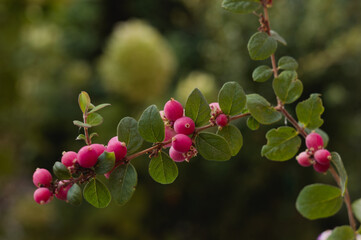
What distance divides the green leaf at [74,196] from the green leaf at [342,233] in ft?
0.33

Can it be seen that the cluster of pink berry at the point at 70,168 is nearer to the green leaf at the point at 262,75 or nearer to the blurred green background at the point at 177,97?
the green leaf at the point at 262,75

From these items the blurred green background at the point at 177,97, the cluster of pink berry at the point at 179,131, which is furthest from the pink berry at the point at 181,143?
the blurred green background at the point at 177,97

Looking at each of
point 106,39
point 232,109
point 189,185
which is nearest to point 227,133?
point 232,109

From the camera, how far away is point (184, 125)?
13 centimetres

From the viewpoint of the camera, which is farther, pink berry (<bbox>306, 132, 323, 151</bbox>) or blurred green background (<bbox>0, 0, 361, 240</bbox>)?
blurred green background (<bbox>0, 0, 361, 240</bbox>)

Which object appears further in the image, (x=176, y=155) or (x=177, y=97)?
(x=177, y=97)

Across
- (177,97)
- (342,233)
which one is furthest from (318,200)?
(177,97)

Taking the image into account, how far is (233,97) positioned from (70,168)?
0.20 feet

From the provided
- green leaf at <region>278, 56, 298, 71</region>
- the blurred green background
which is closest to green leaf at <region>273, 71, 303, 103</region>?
green leaf at <region>278, 56, 298, 71</region>

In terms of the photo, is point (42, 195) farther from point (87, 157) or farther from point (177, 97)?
point (177, 97)

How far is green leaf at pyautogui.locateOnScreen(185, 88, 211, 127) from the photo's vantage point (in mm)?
133

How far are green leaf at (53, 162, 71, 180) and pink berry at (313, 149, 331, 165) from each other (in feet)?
0.29

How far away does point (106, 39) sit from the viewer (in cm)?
84

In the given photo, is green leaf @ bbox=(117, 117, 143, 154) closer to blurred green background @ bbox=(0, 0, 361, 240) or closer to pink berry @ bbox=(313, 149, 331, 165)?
pink berry @ bbox=(313, 149, 331, 165)
